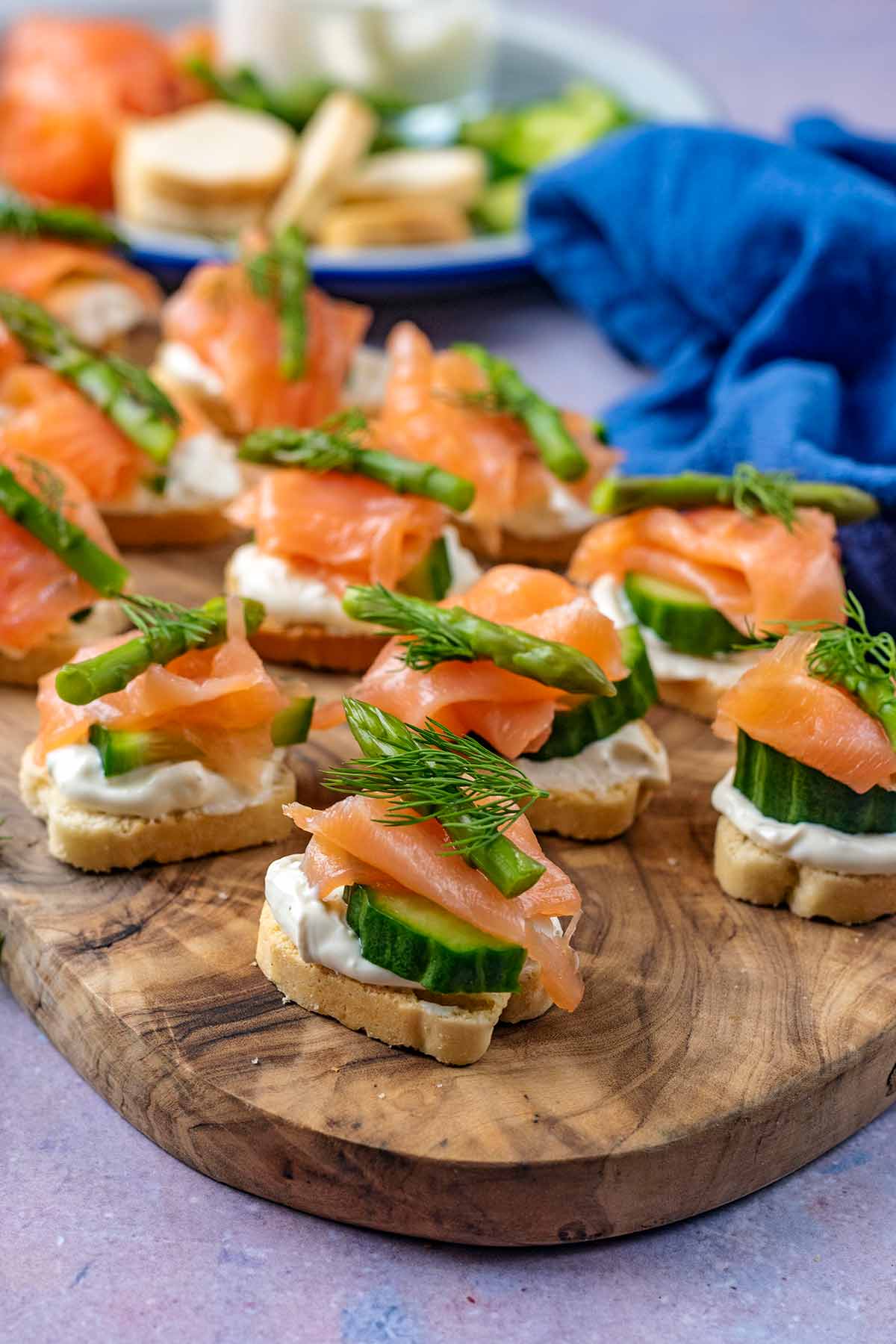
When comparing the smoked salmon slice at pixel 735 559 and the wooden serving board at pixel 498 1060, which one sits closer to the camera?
the wooden serving board at pixel 498 1060

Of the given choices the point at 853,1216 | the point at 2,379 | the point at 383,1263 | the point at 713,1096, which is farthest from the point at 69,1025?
the point at 2,379

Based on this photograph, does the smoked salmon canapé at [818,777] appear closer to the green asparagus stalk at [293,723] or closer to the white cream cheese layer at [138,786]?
the green asparagus stalk at [293,723]

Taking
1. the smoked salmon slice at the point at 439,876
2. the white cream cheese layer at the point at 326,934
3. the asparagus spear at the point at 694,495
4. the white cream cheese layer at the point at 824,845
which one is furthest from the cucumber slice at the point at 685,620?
the white cream cheese layer at the point at 326,934

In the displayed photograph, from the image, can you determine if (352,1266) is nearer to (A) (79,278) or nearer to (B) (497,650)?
(B) (497,650)

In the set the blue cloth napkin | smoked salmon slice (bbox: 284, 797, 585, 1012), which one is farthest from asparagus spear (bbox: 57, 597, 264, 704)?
the blue cloth napkin

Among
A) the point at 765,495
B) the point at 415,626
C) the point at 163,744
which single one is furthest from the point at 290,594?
the point at 765,495

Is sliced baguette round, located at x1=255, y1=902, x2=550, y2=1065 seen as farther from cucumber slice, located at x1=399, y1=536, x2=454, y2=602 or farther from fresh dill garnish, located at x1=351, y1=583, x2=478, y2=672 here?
cucumber slice, located at x1=399, y1=536, x2=454, y2=602
